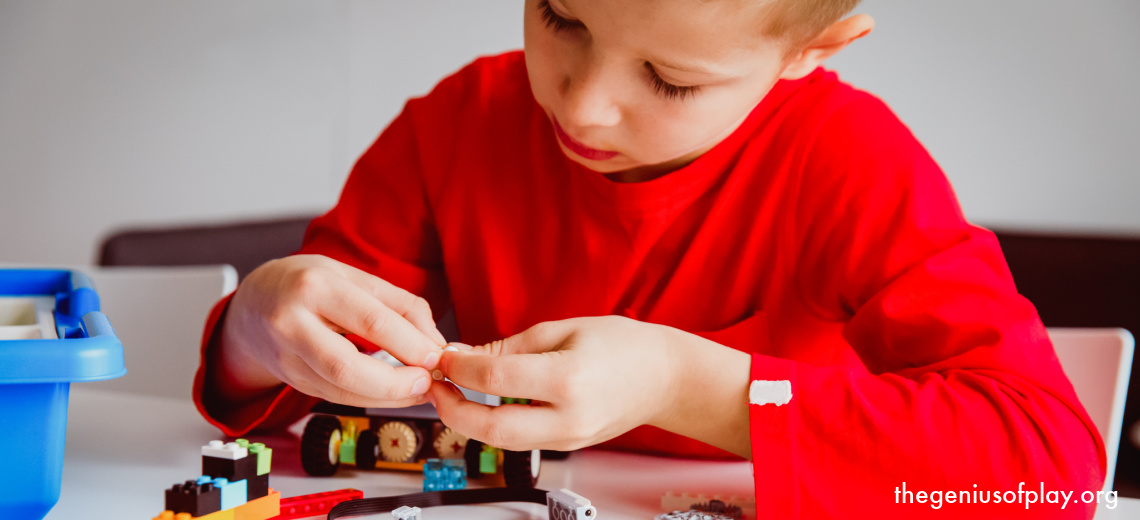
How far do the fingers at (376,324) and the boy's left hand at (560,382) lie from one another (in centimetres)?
2

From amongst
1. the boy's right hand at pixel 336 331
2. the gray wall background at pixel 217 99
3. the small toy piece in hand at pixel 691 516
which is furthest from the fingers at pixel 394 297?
the gray wall background at pixel 217 99

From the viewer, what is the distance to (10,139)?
7.15 ft

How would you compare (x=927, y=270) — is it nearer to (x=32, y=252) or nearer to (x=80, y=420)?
(x=80, y=420)

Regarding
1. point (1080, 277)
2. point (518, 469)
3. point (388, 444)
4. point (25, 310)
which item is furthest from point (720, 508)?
point (1080, 277)

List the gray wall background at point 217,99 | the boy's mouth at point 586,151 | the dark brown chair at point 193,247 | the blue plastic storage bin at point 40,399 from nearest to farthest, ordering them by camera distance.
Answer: the blue plastic storage bin at point 40,399, the boy's mouth at point 586,151, the dark brown chair at point 193,247, the gray wall background at point 217,99

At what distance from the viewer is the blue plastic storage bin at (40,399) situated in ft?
1.34

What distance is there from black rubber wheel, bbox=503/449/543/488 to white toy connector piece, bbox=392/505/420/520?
0.10 meters

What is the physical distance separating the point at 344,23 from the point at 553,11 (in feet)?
6.48

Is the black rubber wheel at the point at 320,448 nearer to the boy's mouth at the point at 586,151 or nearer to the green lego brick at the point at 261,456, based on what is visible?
the green lego brick at the point at 261,456

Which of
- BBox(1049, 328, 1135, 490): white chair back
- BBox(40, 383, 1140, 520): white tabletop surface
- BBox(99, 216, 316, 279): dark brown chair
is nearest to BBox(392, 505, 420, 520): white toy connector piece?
BBox(40, 383, 1140, 520): white tabletop surface

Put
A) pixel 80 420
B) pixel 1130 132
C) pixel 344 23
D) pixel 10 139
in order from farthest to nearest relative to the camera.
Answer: pixel 344 23 → pixel 10 139 → pixel 1130 132 → pixel 80 420

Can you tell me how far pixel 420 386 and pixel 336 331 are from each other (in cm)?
11

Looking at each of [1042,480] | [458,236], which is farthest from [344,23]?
[1042,480]

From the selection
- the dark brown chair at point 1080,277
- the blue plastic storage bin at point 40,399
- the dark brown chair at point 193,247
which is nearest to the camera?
the blue plastic storage bin at point 40,399
